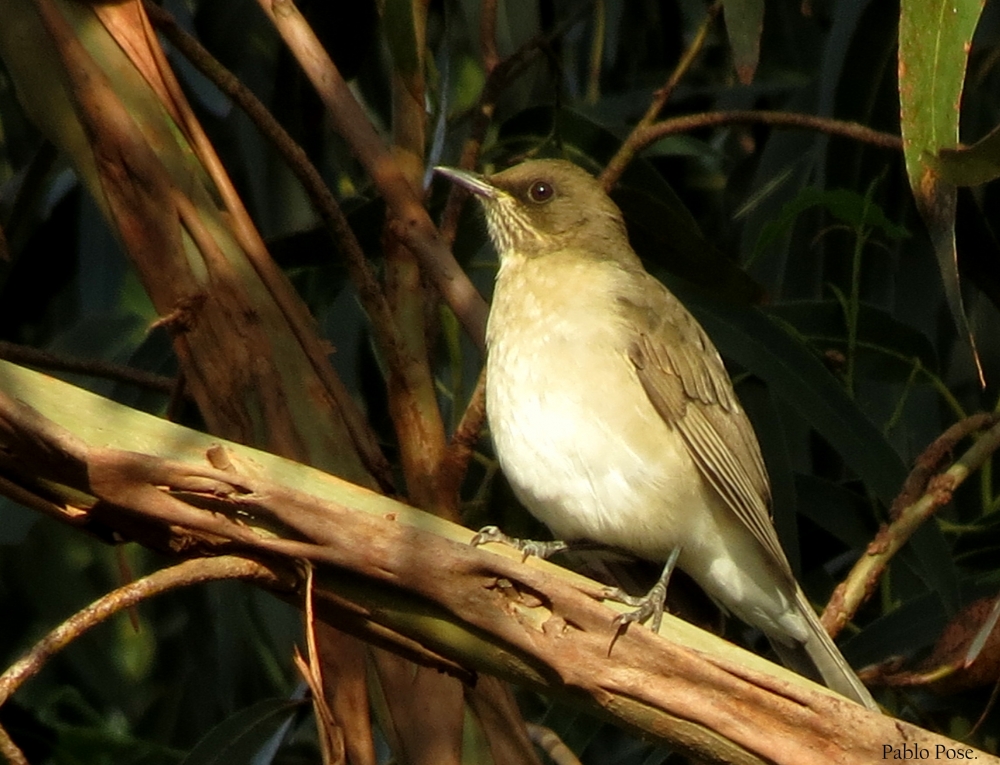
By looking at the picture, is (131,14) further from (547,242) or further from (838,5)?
(838,5)

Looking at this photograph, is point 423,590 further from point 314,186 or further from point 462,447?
point 314,186

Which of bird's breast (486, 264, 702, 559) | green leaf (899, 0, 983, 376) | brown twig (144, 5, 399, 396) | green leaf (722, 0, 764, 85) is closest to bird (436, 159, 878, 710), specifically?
bird's breast (486, 264, 702, 559)

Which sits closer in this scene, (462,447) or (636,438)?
(462,447)

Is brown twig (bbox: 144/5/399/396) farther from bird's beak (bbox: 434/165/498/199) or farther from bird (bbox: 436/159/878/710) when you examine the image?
bird's beak (bbox: 434/165/498/199)

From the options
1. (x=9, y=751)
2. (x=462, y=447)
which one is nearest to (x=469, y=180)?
(x=462, y=447)

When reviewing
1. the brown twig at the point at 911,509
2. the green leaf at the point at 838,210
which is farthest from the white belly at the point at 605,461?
the green leaf at the point at 838,210
